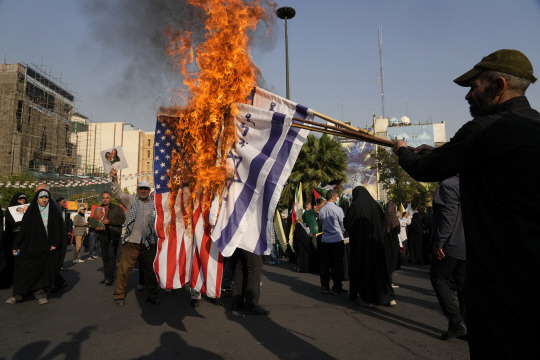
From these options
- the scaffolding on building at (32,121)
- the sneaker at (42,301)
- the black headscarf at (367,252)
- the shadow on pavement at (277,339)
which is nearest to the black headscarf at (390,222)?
the black headscarf at (367,252)

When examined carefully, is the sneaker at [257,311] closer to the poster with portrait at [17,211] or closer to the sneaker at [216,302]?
the sneaker at [216,302]

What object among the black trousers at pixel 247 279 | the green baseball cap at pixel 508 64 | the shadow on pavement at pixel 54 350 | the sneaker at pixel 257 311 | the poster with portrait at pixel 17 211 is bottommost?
the shadow on pavement at pixel 54 350

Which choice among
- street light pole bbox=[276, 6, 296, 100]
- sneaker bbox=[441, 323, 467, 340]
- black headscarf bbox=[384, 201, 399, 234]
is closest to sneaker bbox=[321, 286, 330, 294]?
black headscarf bbox=[384, 201, 399, 234]

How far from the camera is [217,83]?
4.58 m

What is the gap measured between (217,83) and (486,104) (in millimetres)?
3071

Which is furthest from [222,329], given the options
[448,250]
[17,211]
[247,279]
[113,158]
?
[17,211]

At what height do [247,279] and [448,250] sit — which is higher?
[448,250]

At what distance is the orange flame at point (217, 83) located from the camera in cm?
457

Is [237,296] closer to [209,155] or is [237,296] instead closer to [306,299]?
[306,299]

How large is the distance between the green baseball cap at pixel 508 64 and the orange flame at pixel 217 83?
2.90 meters

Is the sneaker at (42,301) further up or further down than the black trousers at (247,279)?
further down

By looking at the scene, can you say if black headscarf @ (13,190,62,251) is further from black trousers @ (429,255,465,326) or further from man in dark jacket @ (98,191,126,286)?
black trousers @ (429,255,465,326)

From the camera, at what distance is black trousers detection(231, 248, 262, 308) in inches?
245

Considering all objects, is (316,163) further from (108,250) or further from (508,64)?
(508,64)
